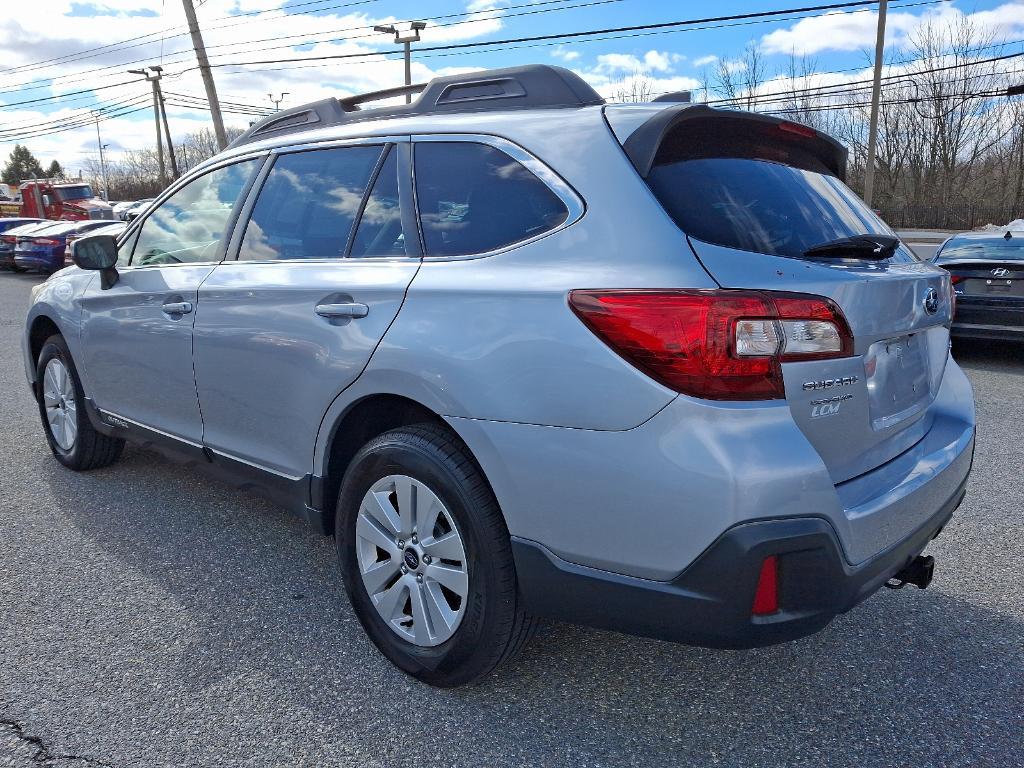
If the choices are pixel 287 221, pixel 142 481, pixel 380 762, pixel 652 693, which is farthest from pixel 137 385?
pixel 652 693

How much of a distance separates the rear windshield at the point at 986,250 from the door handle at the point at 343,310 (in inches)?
297

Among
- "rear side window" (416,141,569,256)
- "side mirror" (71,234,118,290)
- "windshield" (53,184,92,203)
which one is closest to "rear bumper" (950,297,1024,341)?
"rear side window" (416,141,569,256)

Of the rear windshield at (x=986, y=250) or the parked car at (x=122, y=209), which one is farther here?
the parked car at (x=122, y=209)

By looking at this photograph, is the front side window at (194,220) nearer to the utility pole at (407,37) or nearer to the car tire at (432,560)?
the car tire at (432,560)

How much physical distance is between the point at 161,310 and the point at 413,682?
79.0 inches

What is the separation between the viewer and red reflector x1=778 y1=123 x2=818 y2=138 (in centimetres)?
268

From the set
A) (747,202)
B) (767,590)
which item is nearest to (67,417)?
(747,202)

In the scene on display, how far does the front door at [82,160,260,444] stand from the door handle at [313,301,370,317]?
2.99ft

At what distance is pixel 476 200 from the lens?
2557mm

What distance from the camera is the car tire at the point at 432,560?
234 cm

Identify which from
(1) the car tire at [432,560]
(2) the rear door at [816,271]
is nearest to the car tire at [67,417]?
(1) the car tire at [432,560]

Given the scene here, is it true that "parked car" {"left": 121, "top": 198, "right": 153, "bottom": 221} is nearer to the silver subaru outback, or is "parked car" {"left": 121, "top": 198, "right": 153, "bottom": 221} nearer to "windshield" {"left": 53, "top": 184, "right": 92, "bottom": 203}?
the silver subaru outback

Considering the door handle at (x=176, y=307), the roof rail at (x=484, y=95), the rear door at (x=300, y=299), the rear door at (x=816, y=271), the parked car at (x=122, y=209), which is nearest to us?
the rear door at (x=816, y=271)

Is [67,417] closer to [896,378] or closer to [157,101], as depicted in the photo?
[896,378]
